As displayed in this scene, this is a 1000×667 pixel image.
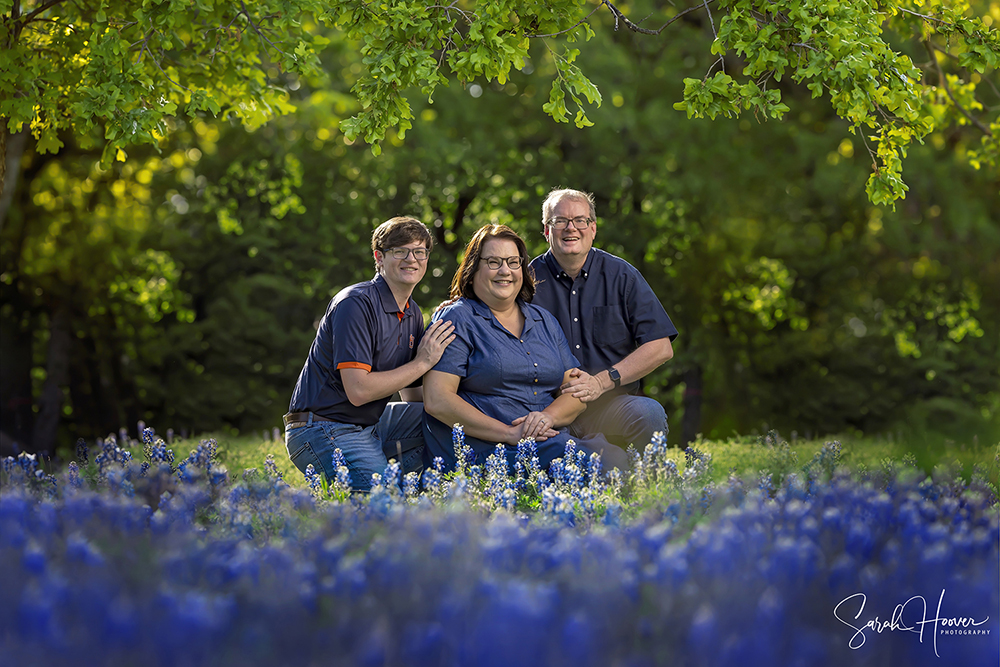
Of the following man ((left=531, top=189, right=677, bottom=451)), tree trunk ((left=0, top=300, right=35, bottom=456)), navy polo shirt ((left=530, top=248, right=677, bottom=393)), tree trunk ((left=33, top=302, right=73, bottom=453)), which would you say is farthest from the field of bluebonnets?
tree trunk ((left=0, top=300, right=35, bottom=456))

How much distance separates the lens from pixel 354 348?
4.32 m

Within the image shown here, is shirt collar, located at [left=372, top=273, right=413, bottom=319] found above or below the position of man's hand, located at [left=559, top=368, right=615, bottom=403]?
above

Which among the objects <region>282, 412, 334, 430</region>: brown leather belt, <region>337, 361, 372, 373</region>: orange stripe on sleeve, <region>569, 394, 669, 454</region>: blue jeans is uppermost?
<region>337, 361, 372, 373</region>: orange stripe on sleeve

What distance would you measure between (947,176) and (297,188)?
8.07 m

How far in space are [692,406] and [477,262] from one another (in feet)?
19.9

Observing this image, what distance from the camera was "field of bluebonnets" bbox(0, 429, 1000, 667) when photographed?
1832 mm

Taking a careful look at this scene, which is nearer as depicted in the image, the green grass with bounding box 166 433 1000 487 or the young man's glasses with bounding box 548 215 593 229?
the green grass with bounding box 166 433 1000 487

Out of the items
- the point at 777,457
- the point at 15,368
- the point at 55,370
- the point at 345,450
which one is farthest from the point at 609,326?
the point at 15,368

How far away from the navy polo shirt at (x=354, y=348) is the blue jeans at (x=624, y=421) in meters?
1.17

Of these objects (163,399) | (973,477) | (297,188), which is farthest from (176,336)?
(973,477)

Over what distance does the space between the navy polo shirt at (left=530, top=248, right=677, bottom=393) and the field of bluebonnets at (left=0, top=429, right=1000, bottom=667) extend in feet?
7.37

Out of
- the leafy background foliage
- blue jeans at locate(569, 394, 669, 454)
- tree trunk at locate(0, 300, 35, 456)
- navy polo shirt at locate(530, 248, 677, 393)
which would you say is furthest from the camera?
tree trunk at locate(0, 300, 35, 456)

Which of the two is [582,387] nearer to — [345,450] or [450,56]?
[345,450]

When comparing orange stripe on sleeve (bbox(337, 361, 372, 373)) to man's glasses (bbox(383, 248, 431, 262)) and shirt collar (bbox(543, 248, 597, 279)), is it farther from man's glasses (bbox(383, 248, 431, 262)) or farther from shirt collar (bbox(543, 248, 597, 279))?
shirt collar (bbox(543, 248, 597, 279))
